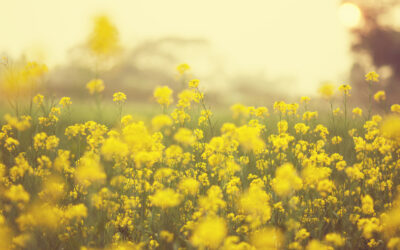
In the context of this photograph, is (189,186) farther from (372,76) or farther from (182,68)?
(372,76)

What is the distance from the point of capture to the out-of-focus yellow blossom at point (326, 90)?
14.6 feet

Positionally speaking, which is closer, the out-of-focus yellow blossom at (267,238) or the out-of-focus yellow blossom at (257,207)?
the out-of-focus yellow blossom at (267,238)

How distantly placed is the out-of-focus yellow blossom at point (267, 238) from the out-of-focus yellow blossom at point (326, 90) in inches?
99.8

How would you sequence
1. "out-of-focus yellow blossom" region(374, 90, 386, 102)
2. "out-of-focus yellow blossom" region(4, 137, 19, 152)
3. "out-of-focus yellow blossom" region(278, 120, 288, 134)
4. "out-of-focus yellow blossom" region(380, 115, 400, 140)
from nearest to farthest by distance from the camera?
"out-of-focus yellow blossom" region(4, 137, 19, 152) → "out-of-focus yellow blossom" region(380, 115, 400, 140) → "out-of-focus yellow blossom" region(278, 120, 288, 134) → "out-of-focus yellow blossom" region(374, 90, 386, 102)

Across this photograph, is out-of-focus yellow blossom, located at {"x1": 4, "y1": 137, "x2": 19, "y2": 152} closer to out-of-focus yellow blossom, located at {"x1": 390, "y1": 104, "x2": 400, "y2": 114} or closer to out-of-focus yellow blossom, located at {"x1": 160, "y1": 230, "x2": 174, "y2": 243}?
out-of-focus yellow blossom, located at {"x1": 160, "y1": 230, "x2": 174, "y2": 243}

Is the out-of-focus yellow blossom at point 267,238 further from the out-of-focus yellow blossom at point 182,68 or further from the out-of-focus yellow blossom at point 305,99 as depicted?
the out-of-focus yellow blossom at point 305,99

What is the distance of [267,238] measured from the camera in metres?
2.64

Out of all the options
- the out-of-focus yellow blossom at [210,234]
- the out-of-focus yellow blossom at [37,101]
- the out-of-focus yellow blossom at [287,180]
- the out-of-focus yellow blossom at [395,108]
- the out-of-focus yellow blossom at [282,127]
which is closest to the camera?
the out-of-focus yellow blossom at [210,234]

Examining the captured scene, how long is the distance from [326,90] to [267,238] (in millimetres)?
2774

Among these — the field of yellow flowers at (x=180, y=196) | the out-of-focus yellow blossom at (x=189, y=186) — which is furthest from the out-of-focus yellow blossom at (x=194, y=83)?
the out-of-focus yellow blossom at (x=189, y=186)

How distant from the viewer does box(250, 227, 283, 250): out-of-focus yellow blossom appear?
103 inches

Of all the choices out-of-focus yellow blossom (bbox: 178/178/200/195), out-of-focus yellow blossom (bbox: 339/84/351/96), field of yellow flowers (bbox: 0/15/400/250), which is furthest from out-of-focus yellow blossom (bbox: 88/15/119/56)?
out-of-focus yellow blossom (bbox: 339/84/351/96)

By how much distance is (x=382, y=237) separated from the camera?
114 inches

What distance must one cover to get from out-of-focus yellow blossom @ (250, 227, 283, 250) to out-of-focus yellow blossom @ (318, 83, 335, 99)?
254 cm
